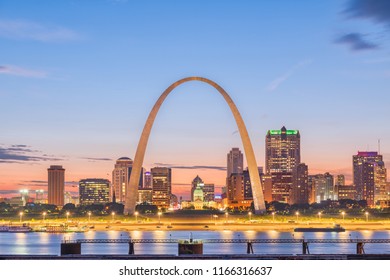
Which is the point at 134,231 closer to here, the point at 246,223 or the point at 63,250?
the point at 246,223

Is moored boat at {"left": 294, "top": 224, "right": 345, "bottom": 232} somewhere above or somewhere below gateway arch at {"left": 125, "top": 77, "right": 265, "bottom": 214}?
below

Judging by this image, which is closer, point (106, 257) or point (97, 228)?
point (106, 257)

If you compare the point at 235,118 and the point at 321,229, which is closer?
the point at 235,118

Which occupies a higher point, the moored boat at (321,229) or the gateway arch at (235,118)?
the gateway arch at (235,118)

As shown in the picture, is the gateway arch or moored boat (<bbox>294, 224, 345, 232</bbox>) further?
moored boat (<bbox>294, 224, 345, 232</bbox>)

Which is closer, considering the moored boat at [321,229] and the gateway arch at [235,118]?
the gateway arch at [235,118]

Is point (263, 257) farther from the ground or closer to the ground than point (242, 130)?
closer to the ground
